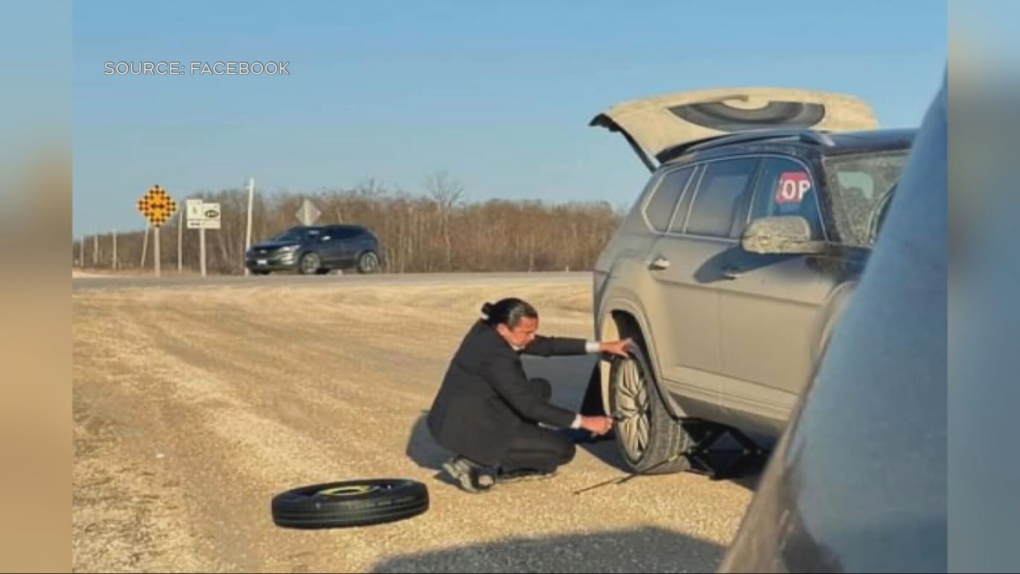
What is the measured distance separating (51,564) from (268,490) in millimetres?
4046

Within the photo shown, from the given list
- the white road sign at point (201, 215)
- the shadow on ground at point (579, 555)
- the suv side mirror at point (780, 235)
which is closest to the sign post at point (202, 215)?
the white road sign at point (201, 215)

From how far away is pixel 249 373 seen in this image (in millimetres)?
13273

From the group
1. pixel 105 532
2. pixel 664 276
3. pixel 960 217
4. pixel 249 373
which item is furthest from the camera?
pixel 249 373

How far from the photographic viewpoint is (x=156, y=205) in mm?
36531

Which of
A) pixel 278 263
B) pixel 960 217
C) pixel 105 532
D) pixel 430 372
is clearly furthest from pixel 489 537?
pixel 278 263

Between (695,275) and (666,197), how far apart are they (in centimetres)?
95

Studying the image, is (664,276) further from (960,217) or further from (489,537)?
(960,217)

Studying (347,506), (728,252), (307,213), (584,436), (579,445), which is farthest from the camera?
(307,213)

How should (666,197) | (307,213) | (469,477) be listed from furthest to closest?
(307,213), (666,197), (469,477)

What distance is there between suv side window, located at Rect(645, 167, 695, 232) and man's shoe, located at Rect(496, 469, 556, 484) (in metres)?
1.54

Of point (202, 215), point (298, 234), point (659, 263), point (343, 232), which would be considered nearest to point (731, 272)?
point (659, 263)

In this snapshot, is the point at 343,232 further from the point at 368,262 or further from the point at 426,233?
the point at 426,233

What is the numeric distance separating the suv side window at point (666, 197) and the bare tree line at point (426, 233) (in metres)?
40.9

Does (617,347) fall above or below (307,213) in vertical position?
below
